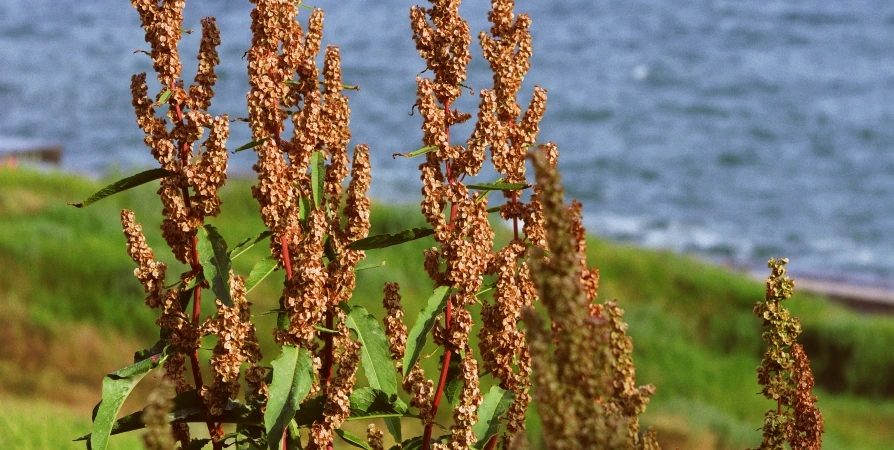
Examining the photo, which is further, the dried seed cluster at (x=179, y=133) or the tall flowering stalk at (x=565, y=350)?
the dried seed cluster at (x=179, y=133)

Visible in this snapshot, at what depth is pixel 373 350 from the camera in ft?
6.05

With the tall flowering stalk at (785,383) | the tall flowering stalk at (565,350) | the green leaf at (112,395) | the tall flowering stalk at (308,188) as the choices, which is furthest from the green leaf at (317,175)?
the tall flowering stalk at (785,383)

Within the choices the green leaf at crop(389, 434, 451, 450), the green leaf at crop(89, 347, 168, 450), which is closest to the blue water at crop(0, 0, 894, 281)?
the green leaf at crop(389, 434, 451, 450)

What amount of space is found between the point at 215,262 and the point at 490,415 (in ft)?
1.68

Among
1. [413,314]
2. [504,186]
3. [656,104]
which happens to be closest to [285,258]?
[504,186]

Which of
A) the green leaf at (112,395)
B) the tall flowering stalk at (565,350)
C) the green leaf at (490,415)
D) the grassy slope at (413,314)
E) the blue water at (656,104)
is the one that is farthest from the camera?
the blue water at (656,104)

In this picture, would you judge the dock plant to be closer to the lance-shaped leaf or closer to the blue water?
the lance-shaped leaf

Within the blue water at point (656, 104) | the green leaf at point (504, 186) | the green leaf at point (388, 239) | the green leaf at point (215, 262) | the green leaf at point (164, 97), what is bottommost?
the green leaf at point (215, 262)

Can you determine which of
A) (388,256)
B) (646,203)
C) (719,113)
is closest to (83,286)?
(388,256)

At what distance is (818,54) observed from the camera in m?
24.6

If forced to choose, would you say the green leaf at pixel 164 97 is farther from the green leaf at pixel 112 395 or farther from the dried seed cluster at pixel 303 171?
the green leaf at pixel 112 395

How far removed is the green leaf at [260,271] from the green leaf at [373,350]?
0.15m

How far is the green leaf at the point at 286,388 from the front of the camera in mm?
1647

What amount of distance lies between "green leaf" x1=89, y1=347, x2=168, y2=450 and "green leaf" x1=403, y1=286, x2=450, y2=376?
0.40 metres
